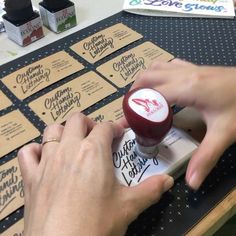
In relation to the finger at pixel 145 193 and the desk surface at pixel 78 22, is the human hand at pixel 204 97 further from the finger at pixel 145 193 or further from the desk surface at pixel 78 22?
the desk surface at pixel 78 22

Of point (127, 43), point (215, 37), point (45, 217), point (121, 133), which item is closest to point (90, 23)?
point (127, 43)

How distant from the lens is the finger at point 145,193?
43 centimetres

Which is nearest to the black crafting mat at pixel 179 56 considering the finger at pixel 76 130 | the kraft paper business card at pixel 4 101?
the kraft paper business card at pixel 4 101

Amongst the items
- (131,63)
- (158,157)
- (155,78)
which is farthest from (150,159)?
(131,63)

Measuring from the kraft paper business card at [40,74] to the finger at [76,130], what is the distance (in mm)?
188

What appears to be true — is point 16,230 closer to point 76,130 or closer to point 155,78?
point 76,130

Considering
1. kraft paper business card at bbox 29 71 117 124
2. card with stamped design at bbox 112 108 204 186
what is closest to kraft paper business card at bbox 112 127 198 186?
card with stamped design at bbox 112 108 204 186

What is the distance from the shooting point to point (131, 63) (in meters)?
0.69

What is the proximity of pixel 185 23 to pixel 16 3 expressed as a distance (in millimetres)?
334

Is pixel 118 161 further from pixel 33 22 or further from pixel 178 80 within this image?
pixel 33 22

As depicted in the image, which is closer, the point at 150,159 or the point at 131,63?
the point at 150,159

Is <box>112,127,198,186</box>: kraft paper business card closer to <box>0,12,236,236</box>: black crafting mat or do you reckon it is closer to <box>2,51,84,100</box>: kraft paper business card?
<box>0,12,236,236</box>: black crafting mat

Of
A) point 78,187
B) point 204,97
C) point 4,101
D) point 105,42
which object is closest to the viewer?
point 78,187

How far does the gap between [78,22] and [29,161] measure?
412 mm
